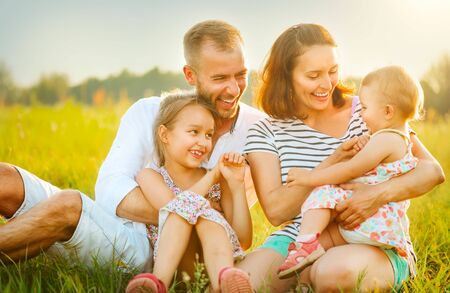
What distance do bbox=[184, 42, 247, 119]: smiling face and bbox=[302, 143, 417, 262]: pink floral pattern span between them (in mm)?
984

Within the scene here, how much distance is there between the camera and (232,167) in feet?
12.0

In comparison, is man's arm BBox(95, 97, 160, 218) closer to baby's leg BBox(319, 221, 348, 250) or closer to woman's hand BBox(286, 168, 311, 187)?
woman's hand BBox(286, 168, 311, 187)

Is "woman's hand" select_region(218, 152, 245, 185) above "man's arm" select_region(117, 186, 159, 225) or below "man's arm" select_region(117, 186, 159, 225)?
above

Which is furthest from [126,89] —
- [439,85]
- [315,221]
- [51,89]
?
[315,221]

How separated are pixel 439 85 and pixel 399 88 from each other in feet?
34.4

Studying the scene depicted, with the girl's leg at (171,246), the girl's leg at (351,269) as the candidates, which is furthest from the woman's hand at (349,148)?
the girl's leg at (171,246)

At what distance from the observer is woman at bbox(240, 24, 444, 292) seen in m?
3.28

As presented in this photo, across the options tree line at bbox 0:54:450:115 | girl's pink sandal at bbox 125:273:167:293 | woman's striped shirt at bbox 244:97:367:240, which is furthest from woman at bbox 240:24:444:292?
tree line at bbox 0:54:450:115

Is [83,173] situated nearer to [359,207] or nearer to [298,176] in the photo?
[298,176]

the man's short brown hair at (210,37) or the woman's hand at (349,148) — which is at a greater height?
the man's short brown hair at (210,37)

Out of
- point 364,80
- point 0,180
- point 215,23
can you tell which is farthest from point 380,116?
point 0,180

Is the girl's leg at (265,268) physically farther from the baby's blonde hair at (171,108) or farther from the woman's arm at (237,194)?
the baby's blonde hair at (171,108)

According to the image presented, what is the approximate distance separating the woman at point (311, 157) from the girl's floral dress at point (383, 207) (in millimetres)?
44

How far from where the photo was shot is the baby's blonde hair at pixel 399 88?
336 centimetres
